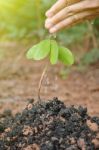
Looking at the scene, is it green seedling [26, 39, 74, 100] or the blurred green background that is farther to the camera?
the blurred green background

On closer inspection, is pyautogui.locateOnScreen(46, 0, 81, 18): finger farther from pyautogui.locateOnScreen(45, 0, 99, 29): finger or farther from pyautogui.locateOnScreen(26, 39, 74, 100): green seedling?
pyautogui.locateOnScreen(26, 39, 74, 100): green seedling

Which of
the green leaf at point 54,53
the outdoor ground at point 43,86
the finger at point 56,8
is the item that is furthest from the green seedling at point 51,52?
the outdoor ground at point 43,86

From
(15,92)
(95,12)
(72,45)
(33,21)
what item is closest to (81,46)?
(72,45)

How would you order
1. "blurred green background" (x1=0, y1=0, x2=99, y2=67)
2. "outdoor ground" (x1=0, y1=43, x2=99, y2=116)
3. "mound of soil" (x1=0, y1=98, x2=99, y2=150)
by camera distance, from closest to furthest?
"mound of soil" (x1=0, y1=98, x2=99, y2=150)
"outdoor ground" (x1=0, y1=43, x2=99, y2=116)
"blurred green background" (x1=0, y1=0, x2=99, y2=67)

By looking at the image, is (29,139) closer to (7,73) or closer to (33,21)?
(7,73)

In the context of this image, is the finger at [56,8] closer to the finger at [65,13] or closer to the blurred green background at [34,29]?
the finger at [65,13]

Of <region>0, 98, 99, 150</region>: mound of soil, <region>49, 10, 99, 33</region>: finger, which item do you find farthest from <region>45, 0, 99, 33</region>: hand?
<region>0, 98, 99, 150</region>: mound of soil
